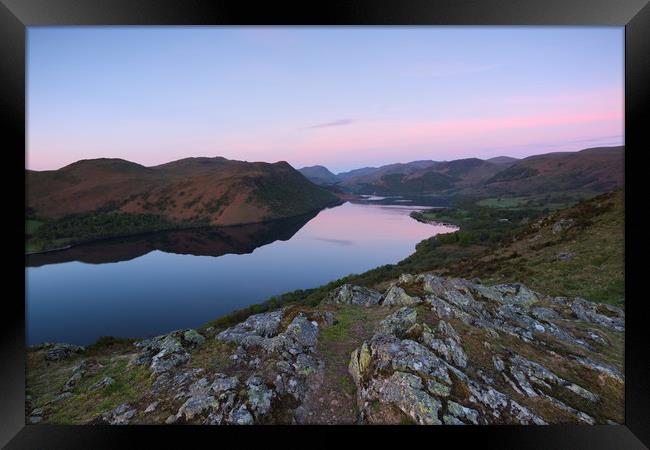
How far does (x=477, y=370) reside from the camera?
5.88 metres

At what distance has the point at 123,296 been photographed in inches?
1251

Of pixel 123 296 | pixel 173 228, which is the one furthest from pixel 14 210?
pixel 173 228

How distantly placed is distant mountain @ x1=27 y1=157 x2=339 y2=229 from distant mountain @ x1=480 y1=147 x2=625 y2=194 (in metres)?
75.6

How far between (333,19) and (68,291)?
4515 centimetres

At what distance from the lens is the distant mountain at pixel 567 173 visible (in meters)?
79.2

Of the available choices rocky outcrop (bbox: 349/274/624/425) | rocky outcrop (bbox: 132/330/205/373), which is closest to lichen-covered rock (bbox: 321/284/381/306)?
rocky outcrop (bbox: 349/274/624/425)

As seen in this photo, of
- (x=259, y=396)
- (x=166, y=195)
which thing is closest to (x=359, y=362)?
(x=259, y=396)

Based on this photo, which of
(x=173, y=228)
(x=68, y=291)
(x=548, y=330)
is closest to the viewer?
(x=548, y=330)

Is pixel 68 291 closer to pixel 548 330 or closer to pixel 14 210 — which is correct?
pixel 14 210

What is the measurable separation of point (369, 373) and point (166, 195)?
92.3m

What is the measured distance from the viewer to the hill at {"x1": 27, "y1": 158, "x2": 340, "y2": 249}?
209ft

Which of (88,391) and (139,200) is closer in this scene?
(88,391)

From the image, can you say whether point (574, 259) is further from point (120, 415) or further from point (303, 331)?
point (120, 415)

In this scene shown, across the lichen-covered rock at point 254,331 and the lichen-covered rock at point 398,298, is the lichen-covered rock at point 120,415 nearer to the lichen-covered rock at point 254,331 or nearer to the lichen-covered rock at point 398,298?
the lichen-covered rock at point 254,331
